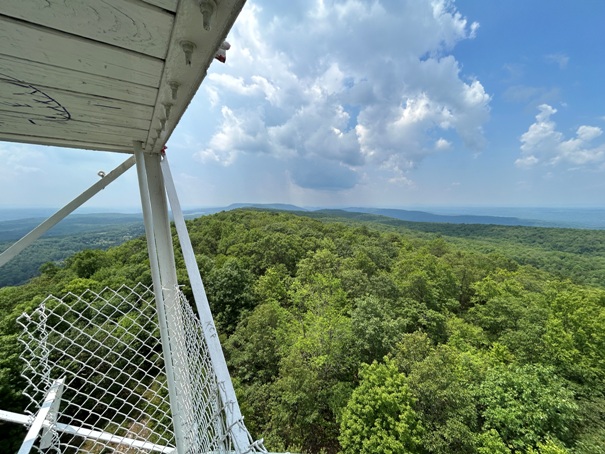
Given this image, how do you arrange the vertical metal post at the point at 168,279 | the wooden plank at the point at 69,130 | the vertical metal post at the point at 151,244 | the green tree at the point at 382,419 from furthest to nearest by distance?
the green tree at the point at 382,419, the vertical metal post at the point at 168,279, the vertical metal post at the point at 151,244, the wooden plank at the point at 69,130

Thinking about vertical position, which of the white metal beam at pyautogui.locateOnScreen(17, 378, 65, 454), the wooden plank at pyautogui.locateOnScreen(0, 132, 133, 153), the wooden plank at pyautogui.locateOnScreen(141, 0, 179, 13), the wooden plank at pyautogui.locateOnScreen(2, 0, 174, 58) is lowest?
the white metal beam at pyautogui.locateOnScreen(17, 378, 65, 454)

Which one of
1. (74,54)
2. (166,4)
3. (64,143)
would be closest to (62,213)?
(64,143)

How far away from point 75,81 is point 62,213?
0.99 m

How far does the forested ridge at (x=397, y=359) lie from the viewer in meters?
6.82

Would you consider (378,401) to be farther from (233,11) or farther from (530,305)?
(530,305)

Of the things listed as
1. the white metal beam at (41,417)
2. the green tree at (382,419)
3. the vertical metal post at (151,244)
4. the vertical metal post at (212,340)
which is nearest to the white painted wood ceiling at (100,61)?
the vertical metal post at (151,244)

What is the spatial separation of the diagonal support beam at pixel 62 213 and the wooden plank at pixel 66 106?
0.43 m

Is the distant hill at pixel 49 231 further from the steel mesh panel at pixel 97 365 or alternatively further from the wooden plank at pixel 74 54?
the wooden plank at pixel 74 54

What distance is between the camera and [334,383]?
919cm

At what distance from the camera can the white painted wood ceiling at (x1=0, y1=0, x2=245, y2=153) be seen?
1.78ft

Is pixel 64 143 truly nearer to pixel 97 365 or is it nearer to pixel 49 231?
pixel 49 231

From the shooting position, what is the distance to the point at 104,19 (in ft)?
1.87

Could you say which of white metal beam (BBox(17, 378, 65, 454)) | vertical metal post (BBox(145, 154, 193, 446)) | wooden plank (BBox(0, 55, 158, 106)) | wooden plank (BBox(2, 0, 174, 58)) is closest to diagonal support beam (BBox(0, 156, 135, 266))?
vertical metal post (BBox(145, 154, 193, 446))

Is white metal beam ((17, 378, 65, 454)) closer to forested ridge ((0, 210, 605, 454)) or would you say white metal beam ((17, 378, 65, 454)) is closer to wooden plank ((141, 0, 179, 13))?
wooden plank ((141, 0, 179, 13))
